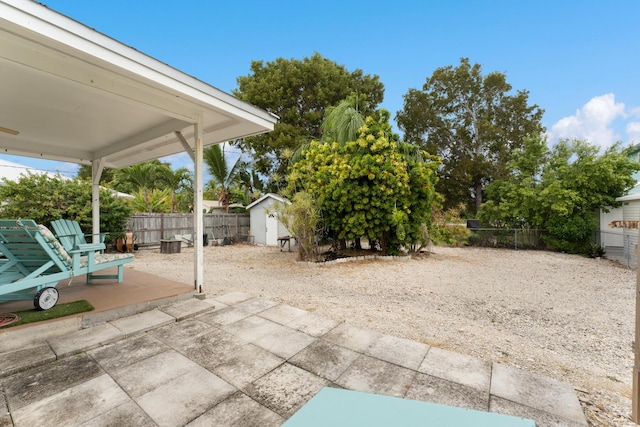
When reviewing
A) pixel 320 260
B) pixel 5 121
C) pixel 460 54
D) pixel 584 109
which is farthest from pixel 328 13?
pixel 460 54

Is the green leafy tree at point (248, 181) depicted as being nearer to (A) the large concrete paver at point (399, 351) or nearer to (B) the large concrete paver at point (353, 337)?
(B) the large concrete paver at point (353, 337)

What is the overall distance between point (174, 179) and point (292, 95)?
8692 mm

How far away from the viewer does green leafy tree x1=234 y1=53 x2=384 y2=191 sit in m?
17.2

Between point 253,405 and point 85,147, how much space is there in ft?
22.3

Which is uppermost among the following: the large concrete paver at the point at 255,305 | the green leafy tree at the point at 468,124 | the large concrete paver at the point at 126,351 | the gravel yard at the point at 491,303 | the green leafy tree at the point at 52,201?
the green leafy tree at the point at 468,124

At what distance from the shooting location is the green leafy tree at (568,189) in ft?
35.2

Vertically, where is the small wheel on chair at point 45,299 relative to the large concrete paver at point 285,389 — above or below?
above

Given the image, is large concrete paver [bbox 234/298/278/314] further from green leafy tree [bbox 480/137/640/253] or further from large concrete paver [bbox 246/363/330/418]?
green leafy tree [bbox 480/137/640/253]

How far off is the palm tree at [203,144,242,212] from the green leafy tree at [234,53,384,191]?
8.39ft

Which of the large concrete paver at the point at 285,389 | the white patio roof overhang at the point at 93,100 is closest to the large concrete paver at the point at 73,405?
the large concrete paver at the point at 285,389

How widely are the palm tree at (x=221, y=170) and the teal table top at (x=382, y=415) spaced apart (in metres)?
14.5

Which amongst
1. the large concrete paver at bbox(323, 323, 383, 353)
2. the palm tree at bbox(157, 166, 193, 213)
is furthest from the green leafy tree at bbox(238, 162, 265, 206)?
the large concrete paver at bbox(323, 323, 383, 353)

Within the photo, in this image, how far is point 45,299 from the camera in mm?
3152

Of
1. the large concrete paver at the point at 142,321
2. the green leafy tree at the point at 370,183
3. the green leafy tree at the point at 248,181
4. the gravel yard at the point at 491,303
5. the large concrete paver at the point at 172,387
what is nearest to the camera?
the large concrete paver at the point at 172,387
